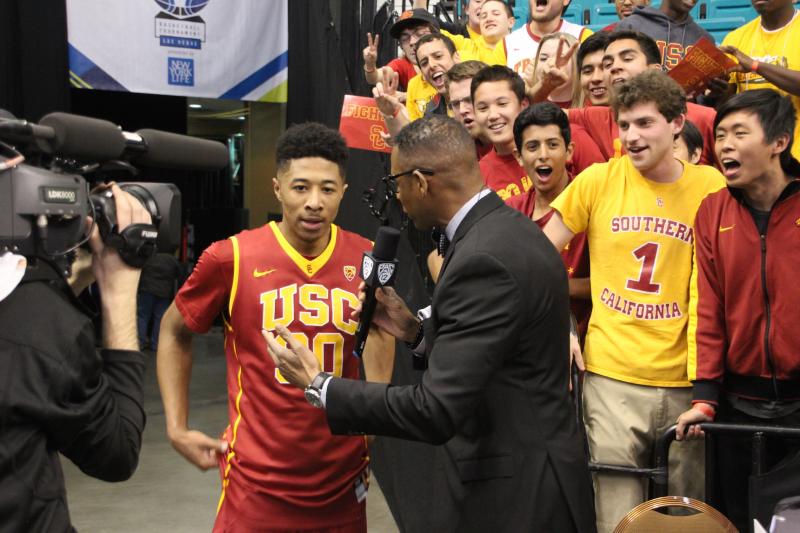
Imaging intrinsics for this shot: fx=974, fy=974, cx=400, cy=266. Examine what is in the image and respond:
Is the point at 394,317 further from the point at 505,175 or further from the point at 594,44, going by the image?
the point at 594,44

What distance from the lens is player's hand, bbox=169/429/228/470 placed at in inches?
130

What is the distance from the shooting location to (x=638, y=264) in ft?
12.2

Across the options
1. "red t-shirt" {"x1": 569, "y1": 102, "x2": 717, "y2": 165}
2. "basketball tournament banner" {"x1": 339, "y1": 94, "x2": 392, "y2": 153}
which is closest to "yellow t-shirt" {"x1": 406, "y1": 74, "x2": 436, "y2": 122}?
"basketball tournament banner" {"x1": 339, "y1": 94, "x2": 392, "y2": 153}

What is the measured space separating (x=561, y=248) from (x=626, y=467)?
90 cm

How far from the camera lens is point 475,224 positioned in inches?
104

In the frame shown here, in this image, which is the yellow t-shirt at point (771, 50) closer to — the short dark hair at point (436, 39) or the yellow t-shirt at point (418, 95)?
the short dark hair at point (436, 39)

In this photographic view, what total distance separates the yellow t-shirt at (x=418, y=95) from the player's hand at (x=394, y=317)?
10.7 feet

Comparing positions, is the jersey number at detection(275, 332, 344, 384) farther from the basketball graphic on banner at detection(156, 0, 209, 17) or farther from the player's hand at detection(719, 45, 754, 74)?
the basketball graphic on banner at detection(156, 0, 209, 17)

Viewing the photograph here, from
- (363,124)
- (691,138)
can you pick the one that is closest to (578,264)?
(691,138)

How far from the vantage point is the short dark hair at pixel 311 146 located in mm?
3504

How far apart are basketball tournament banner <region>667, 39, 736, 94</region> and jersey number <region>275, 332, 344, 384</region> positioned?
2.38 meters

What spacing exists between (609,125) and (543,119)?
581mm

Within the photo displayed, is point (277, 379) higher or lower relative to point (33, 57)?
lower

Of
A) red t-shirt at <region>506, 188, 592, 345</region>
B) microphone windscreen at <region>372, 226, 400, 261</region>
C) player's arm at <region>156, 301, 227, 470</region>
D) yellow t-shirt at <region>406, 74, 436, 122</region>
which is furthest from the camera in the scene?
yellow t-shirt at <region>406, 74, 436, 122</region>
